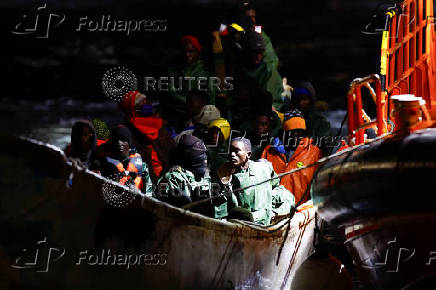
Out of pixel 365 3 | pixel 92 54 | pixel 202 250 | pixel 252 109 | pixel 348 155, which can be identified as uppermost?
pixel 365 3

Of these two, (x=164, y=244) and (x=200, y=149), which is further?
(x=200, y=149)

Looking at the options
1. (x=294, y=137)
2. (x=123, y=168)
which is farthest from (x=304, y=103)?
(x=123, y=168)

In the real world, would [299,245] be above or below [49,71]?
below

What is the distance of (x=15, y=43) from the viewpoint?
749 centimetres

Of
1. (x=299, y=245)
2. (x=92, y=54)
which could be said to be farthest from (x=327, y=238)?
(x=92, y=54)

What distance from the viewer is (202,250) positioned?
4.32m

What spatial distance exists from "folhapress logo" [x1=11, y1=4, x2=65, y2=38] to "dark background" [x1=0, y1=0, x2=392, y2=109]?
0.05 metres

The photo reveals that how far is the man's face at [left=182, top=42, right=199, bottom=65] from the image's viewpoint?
6109mm

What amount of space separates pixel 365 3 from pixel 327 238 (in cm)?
359

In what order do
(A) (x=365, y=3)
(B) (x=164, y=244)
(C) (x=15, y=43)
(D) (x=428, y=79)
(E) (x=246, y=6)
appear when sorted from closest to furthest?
(B) (x=164, y=244), (D) (x=428, y=79), (E) (x=246, y=6), (C) (x=15, y=43), (A) (x=365, y=3)

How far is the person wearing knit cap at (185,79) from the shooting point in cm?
615

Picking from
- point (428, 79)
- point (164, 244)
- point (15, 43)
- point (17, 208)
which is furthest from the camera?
point (15, 43)

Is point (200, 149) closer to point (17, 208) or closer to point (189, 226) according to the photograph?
point (189, 226)

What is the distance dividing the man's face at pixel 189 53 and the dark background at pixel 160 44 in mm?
360
